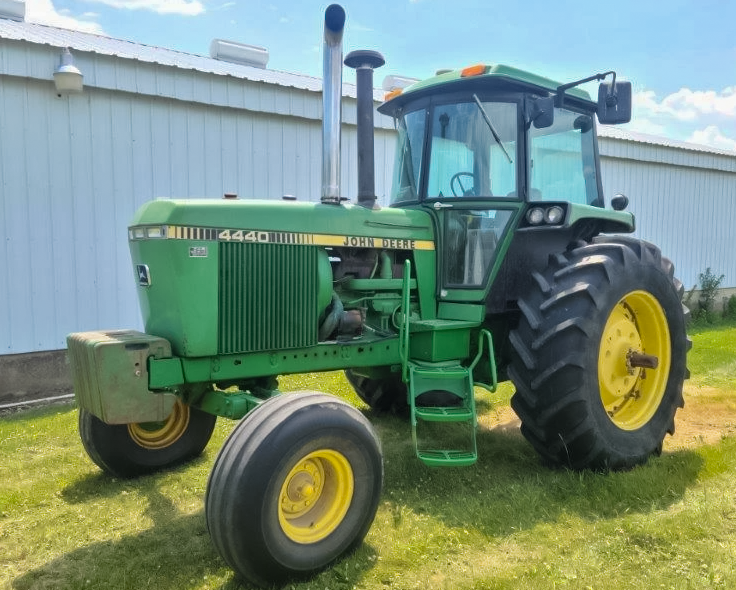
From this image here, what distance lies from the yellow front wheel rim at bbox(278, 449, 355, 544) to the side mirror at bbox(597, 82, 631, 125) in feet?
8.77

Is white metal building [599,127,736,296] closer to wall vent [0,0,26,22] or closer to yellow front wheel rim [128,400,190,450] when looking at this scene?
wall vent [0,0,26,22]

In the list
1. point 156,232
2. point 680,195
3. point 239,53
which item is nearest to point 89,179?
point 239,53

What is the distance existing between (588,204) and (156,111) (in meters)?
4.42

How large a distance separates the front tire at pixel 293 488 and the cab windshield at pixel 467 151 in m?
1.90

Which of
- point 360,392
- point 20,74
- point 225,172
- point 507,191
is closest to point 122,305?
point 225,172

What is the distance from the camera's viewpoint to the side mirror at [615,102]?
13.4 feet

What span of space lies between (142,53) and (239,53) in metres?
1.89

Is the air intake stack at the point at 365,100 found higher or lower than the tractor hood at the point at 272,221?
higher

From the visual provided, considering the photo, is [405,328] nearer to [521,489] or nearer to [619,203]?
[521,489]

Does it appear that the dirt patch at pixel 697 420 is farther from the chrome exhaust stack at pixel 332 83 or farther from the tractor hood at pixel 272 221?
the chrome exhaust stack at pixel 332 83

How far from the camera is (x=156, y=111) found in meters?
6.85

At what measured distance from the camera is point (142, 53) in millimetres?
7133

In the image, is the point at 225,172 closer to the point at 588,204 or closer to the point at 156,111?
the point at 156,111

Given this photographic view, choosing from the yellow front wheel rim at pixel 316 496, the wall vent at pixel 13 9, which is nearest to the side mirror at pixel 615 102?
the yellow front wheel rim at pixel 316 496
